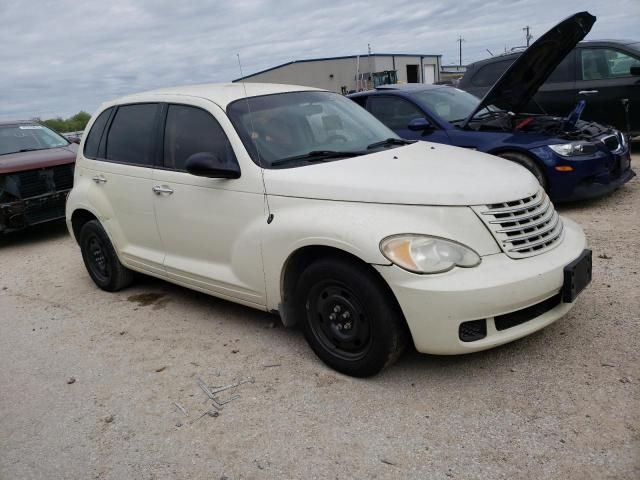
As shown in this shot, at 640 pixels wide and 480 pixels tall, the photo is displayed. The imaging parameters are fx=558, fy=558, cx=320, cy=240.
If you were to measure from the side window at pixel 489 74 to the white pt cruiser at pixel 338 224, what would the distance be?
5857 mm

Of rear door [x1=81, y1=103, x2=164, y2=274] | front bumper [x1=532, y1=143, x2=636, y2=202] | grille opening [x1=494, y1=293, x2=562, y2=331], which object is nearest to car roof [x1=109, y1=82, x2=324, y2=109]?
rear door [x1=81, y1=103, x2=164, y2=274]

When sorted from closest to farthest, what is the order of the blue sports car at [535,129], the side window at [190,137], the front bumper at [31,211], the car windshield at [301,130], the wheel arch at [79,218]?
the car windshield at [301,130], the side window at [190,137], the wheel arch at [79,218], the blue sports car at [535,129], the front bumper at [31,211]

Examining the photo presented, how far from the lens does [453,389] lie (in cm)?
315

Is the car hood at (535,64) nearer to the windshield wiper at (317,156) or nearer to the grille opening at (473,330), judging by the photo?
the windshield wiper at (317,156)

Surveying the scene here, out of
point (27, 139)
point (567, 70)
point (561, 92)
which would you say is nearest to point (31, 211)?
point (27, 139)

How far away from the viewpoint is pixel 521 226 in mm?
3137

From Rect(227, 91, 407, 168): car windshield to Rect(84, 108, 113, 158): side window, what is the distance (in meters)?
1.81

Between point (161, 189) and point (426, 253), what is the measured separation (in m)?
2.28

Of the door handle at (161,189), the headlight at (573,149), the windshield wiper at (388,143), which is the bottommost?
the headlight at (573,149)

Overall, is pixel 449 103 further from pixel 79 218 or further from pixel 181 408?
pixel 181 408

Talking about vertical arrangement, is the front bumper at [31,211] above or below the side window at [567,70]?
below

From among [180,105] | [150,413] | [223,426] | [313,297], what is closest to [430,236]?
[313,297]

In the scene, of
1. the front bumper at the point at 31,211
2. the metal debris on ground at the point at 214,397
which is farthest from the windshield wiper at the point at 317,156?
the front bumper at the point at 31,211

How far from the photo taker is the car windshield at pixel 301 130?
3.77 metres
